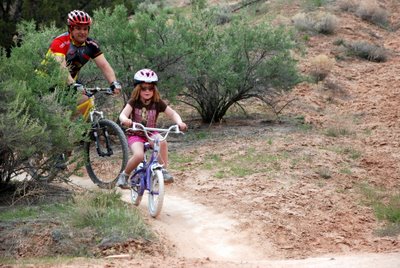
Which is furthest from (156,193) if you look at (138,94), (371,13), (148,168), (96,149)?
(371,13)

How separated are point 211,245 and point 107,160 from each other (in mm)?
3850

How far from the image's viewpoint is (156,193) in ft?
→ 27.2

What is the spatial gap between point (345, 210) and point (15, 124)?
4526 mm

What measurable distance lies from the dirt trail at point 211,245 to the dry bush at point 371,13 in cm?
1581

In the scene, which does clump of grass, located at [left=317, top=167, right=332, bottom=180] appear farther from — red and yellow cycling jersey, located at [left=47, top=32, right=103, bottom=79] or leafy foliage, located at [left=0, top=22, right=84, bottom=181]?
leafy foliage, located at [left=0, top=22, right=84, bottom=181]

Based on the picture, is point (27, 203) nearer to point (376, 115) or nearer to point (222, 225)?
point (222, 225)

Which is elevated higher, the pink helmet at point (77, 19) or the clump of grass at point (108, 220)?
the pink helmet at point (77, 19)

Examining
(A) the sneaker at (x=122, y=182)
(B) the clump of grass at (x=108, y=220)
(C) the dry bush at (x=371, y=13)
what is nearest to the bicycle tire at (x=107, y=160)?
(A) the sneaker at (x=122, y=182)

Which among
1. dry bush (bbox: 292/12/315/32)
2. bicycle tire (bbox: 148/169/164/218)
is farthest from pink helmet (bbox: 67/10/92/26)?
dry bush (bbox: 292/12/315/32)

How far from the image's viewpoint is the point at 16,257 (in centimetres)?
699

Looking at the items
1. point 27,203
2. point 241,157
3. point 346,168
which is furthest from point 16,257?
point 346,168

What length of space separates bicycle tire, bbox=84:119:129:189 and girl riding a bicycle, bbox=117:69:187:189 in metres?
0.27

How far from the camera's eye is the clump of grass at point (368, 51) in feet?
66.8

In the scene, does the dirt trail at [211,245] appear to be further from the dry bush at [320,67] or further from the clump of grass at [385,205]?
the dry bush at [320,67]
